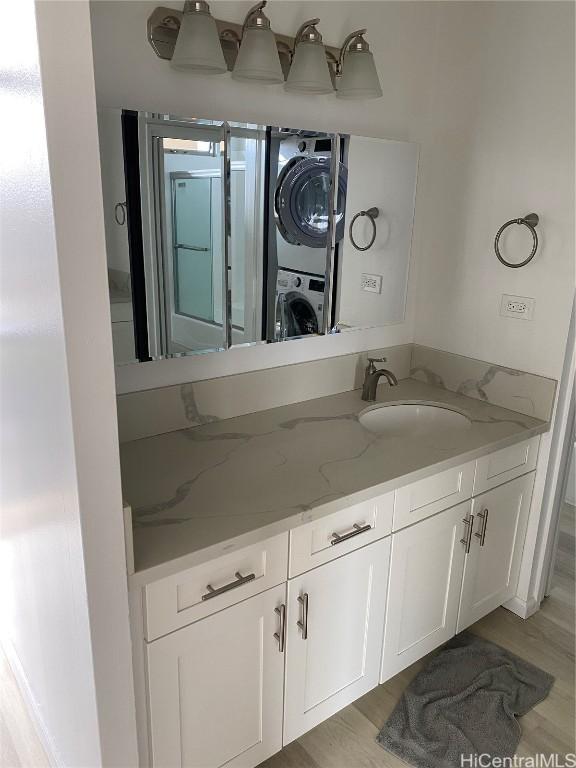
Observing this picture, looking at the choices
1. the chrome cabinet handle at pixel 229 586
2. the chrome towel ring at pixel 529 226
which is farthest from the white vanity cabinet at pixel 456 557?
the chrome towel ring at pixel 529 226

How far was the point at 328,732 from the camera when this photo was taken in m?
1.84

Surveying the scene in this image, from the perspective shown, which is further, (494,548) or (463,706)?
(494,548)

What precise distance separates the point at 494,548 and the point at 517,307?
0.86 metres

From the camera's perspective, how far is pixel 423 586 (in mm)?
1907

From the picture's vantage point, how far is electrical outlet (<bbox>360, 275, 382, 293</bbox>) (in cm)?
224

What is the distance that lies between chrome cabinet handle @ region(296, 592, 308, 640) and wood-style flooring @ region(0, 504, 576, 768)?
0.47 m

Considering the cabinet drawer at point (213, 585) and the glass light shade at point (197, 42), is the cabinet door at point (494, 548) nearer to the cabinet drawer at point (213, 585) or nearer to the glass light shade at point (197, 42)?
the cabinet drawer at point (213, 585)

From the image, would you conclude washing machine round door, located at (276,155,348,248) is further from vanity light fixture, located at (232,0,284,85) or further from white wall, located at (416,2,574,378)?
white wall, located at (416,2,574,378)

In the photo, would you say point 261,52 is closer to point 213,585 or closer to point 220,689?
point 213,585

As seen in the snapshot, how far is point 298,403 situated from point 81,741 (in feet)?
3.89

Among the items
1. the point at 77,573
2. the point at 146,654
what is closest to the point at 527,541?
the point at 146,654

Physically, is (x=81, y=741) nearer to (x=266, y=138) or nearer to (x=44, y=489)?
(x=44, y=489)

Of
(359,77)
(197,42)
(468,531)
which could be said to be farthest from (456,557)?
(197,42)

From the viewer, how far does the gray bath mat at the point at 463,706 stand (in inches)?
70.0
